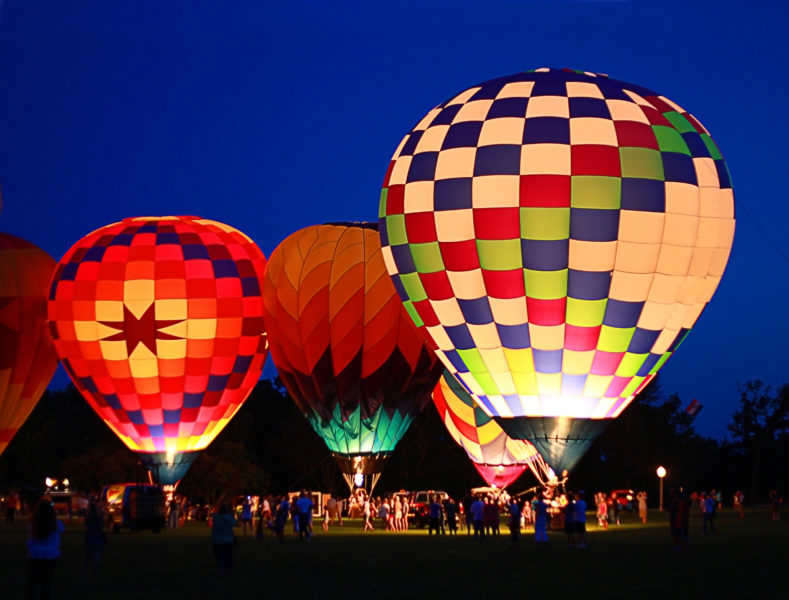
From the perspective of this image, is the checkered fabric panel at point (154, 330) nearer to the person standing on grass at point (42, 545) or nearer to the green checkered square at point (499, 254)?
the green checkered square at point (499, 254)

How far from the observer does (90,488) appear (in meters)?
46.8

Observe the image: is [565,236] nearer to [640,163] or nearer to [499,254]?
[499,254]

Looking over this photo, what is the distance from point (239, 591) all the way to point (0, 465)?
44.1 metres

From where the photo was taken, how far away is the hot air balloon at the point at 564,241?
867 inches

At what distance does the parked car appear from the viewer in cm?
2959

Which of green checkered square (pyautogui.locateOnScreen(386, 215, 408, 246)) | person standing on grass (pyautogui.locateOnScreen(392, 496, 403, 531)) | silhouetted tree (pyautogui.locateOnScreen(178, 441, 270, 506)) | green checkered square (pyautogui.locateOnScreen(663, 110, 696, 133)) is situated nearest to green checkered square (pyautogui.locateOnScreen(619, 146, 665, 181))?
green checkered square (pyautogui.locateOnScreen(663, 110, 696, 133))

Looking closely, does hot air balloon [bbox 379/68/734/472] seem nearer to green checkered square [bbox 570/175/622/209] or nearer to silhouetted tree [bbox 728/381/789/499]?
green checkered square [bbox 570/175/622/209]

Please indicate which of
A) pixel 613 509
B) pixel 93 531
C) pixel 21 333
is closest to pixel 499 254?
pixel 93 531

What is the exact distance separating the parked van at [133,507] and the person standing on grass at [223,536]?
12.2 meters

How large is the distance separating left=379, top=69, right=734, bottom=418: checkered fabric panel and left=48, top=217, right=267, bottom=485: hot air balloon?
853 cm

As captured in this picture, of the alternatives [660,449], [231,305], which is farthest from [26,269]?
[660,449]

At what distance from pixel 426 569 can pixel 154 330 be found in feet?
53.0

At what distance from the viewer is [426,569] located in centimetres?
1547

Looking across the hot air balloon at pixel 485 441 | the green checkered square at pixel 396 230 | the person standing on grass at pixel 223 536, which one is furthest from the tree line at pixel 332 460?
the person standing on grass at pixel 223 536
